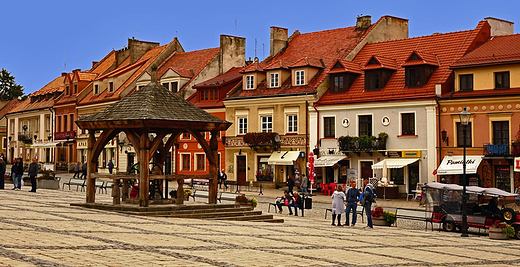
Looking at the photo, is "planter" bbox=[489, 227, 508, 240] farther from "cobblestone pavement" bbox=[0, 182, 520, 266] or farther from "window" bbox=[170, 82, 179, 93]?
"window" bbox=[170, 82, 179, 93]

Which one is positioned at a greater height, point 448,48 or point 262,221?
point 448,48

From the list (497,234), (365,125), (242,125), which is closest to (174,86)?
(242,125)

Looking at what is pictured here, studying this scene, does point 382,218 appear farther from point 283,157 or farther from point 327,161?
point 283,157

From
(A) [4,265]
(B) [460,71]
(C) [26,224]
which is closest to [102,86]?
(B) [460,71]

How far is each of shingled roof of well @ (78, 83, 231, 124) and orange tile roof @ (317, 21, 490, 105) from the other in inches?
783

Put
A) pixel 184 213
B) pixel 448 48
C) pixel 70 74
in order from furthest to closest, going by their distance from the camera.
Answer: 1. pixel 70 74
2. pixel 448 48
3. pixel 184 213

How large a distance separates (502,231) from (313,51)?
95.5 feet

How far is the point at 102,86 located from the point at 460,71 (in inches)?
1375

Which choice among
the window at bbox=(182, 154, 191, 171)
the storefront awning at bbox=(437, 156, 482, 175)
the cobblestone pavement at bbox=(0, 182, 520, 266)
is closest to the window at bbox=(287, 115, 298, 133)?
the window at bbox=(182, 154, 191, 171)

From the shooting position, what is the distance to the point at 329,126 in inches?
1853

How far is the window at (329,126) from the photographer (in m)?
46.8

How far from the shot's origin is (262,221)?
2559cm

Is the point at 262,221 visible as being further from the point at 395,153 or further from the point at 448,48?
the point at 448,48

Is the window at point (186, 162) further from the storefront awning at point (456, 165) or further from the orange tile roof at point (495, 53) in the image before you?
the orange tile roof at point (495, 53)
